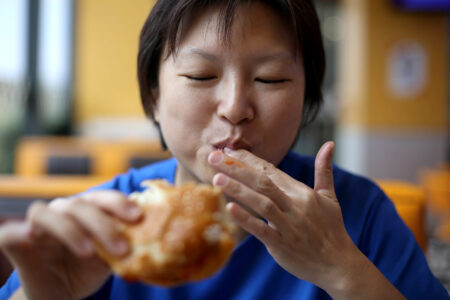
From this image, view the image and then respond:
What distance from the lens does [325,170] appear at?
26.2 inches

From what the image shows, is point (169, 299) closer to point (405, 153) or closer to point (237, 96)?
point (237, 96)

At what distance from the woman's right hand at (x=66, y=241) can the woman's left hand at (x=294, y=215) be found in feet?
0.51

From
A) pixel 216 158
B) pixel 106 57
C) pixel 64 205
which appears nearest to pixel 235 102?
pixel 216 158

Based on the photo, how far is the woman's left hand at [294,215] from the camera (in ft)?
1.96

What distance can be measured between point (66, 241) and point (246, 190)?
0.82 feet

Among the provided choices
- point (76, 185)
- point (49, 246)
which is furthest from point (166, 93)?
point (76, 185)

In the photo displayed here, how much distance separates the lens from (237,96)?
721 millimetres

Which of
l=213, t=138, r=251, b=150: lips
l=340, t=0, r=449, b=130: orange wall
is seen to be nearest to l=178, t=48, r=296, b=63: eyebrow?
l=213, t=138, r=251, b=150: lips

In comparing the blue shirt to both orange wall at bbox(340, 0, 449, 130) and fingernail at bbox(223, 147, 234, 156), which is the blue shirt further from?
orange wall at bbox(340, 0, 449, 130)

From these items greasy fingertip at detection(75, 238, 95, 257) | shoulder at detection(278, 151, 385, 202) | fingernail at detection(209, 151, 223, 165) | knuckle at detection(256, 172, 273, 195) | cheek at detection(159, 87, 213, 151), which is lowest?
shoulder at detection(278, 151, 385, 202)

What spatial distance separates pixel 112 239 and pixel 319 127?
758cm

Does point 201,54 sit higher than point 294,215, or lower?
higher

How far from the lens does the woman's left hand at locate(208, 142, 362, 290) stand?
599mm

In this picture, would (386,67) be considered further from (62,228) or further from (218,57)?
(62,228)
